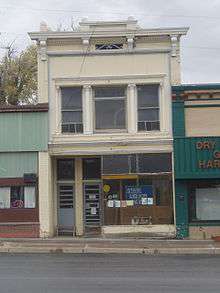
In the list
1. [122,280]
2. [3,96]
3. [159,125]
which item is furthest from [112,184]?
[3,96]

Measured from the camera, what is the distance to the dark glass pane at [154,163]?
2519 cm

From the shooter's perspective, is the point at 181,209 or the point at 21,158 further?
the point at 21,158

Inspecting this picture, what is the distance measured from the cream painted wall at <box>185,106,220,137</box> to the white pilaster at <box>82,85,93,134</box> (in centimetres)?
384

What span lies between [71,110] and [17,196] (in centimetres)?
409

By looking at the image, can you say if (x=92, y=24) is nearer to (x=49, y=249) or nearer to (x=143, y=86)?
(x=143, y=86)

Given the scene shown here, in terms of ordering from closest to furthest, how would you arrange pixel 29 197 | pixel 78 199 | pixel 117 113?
pixel 29 197, pixel 117 113, pixel 78 199

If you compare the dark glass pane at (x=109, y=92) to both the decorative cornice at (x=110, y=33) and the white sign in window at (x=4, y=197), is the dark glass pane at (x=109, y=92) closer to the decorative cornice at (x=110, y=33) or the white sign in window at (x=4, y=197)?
the decorative cornice at (x=110, y=33)

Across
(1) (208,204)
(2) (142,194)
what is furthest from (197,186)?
(2) (142,194)

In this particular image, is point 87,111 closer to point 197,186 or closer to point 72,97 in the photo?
point 72,97

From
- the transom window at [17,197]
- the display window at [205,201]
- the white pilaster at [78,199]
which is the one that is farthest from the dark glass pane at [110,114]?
the display window at [205,201]

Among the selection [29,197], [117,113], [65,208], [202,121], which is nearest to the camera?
[202,121]

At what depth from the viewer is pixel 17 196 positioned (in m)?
25.5

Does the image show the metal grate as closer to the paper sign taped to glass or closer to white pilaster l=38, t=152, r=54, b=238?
white pilaster l=38, t=152, r=54, b=238

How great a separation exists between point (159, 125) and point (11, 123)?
5.94 metres
